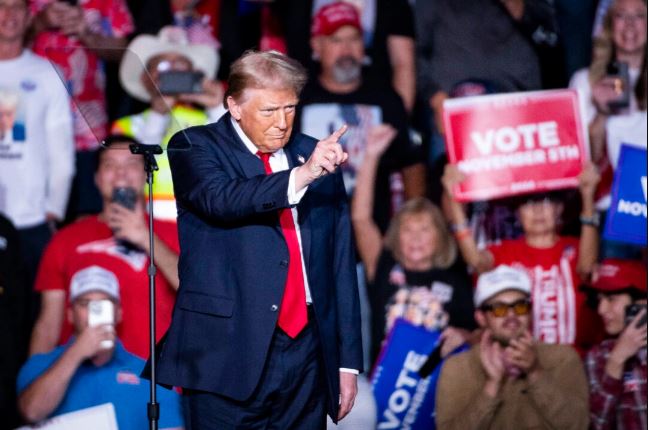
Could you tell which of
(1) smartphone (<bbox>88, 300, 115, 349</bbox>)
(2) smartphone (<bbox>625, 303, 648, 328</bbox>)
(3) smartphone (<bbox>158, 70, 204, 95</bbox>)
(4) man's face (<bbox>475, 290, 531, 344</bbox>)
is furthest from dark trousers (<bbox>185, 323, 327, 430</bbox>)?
(3) smartphone (<bbox>158, 70, 204, 95</bbox>)

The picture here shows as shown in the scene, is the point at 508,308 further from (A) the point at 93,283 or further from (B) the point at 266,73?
(B) the point at 266,73

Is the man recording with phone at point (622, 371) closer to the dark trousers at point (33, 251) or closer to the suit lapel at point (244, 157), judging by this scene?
the dark trousers at point (33, 251)

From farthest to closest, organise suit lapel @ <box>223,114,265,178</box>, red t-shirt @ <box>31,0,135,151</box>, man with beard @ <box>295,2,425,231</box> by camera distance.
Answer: man with beard @ <box>295,2,425,231</box> → red t-shirt @ <box>31,0,135,151</box> → suit lapel @ <box>223,114,265,178</box>

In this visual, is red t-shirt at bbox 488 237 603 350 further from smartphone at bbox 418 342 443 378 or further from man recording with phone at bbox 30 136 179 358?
man recording with phone at bbox 30 136 179 358

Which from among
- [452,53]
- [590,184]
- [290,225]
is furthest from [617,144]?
[290,225]

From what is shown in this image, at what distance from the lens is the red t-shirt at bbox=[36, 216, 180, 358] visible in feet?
18.5

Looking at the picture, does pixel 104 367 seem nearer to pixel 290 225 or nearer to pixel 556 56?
pixel 290 225

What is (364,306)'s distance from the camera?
6.27 m

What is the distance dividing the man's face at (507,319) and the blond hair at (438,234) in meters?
0.47

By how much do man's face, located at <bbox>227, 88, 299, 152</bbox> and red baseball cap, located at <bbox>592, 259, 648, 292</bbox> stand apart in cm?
301

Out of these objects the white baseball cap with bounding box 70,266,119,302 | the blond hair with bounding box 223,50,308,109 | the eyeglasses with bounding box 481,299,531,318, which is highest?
the blond hair with bounding box 223,50,308,109

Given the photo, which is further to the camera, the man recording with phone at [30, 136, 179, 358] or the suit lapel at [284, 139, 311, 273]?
the man recording with phone at [30, 136, 179, 358]

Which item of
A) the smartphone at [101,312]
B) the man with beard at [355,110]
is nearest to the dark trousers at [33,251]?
the smartphone at [101,312]

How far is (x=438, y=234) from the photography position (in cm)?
629
